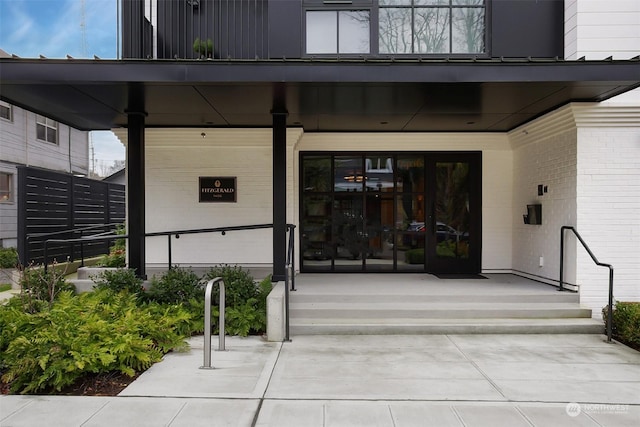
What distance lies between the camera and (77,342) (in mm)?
4262

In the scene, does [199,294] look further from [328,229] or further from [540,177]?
[540,177]

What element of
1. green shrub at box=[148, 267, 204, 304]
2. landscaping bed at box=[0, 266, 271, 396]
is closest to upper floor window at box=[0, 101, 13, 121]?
landscaping bed at box=[0, 266, 271, 396]

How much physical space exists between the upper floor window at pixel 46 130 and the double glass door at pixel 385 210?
41.9ft

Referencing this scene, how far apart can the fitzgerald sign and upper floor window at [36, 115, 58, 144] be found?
11128mm

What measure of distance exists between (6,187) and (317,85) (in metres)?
13.7

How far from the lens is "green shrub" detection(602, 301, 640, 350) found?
18.0 feet

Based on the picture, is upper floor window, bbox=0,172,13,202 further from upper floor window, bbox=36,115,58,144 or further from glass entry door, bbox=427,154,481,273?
glass entry door, bbox=427,154,481,273

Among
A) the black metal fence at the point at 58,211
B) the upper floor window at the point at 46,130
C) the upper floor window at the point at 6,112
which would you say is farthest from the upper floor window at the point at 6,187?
the black metal fence at the point at 58,211

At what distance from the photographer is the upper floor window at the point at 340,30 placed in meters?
7.53

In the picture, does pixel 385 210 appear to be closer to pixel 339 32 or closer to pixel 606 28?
pixel 339 32

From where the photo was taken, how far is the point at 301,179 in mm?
9047

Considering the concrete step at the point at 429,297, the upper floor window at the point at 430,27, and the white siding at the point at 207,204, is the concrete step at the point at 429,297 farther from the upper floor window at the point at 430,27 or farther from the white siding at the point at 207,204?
the upper floor window at the point at 430,27

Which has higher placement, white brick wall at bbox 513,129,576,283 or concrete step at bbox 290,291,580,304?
white brick wall at bbox 513,129,576,283

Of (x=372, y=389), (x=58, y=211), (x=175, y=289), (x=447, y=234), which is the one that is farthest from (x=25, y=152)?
(x=372, y=389)
